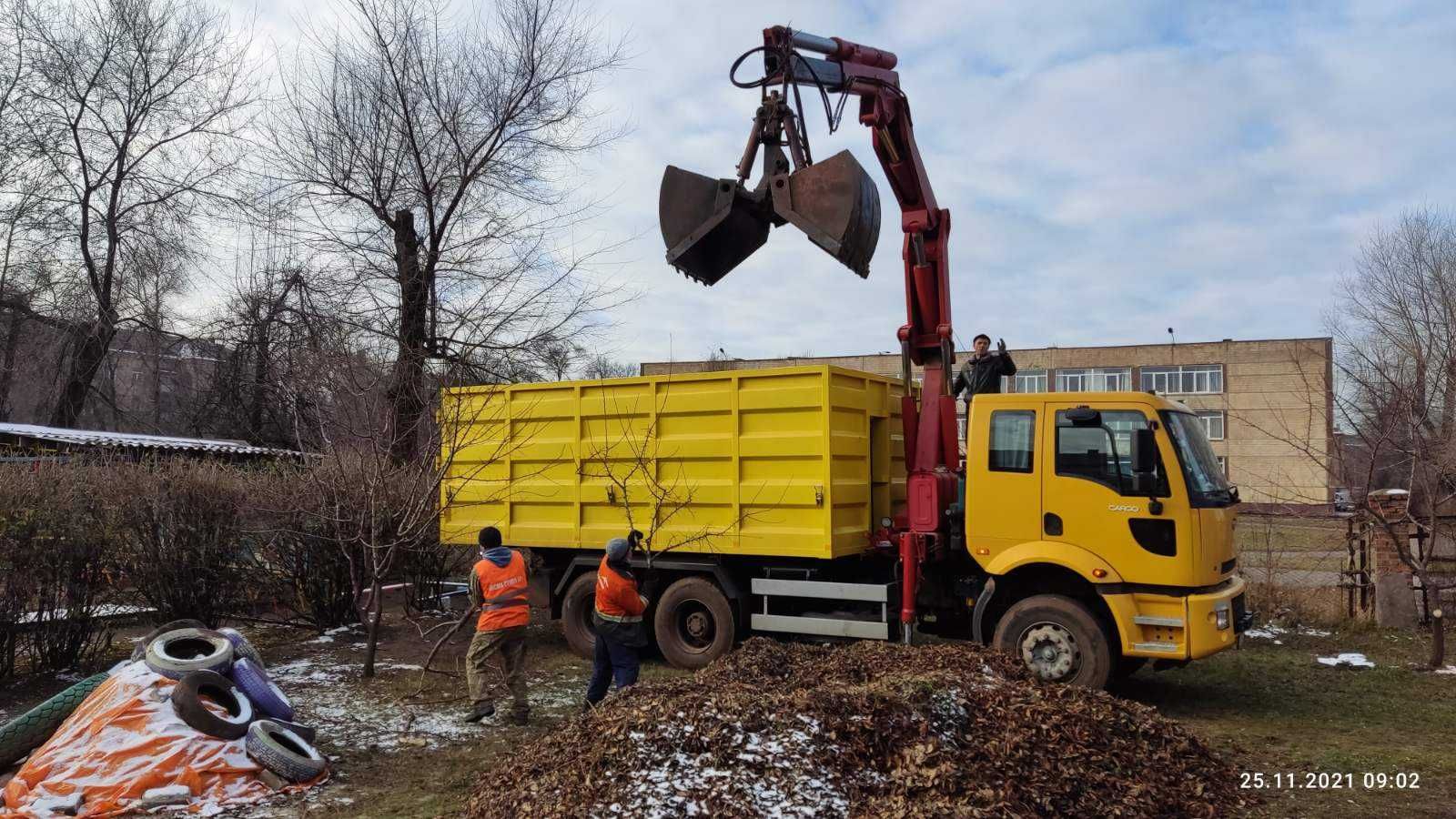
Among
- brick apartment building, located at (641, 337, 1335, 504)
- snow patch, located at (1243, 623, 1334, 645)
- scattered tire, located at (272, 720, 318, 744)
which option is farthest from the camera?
brick apartment building, located at (641, 337, 1335, 504)

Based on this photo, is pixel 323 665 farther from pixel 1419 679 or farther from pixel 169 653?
pixel 1419 679

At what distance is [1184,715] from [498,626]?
5280mm

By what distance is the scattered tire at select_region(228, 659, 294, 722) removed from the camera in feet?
20.1

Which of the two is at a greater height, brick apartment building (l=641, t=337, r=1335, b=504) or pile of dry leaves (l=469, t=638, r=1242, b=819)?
brick apartment building (l=641, t=337, r=1335, b=504)

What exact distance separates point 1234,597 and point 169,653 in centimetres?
772

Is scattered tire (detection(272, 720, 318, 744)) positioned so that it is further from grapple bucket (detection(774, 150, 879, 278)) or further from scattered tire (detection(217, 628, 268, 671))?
grapple bucket (detection(774, 150, 879, 278))

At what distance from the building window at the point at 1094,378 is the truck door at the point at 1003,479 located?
40399 mm

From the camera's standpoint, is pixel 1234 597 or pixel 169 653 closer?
pixel 169 653

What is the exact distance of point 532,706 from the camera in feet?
24.8

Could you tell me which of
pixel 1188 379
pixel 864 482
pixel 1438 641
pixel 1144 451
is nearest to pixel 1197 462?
pixel 1144 451

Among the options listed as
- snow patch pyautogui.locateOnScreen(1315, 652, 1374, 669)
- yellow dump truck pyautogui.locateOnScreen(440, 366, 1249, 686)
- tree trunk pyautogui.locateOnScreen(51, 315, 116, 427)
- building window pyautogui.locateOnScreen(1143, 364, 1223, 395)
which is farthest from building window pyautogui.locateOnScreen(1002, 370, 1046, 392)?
yellow dump truck pyautogui.locateOnScreen(440, 366, 1249, 686)

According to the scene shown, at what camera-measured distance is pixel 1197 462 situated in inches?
287

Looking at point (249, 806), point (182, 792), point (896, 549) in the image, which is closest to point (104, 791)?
A: point (182, 792)

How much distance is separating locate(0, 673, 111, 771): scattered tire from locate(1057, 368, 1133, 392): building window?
4461 cm
